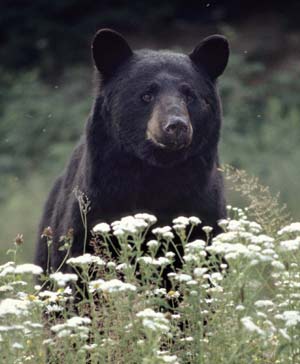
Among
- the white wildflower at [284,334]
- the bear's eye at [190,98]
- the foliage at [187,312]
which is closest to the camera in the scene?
the white wildflower at [284,334]

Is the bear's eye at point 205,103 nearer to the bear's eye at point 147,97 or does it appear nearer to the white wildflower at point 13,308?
the bear's eye at point 147,97

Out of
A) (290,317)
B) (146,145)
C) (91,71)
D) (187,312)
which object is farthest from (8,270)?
(91,71)

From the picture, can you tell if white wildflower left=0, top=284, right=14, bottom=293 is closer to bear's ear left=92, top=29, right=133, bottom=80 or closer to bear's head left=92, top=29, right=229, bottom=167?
bear's head left=92, top=29, right=229, bottom=167

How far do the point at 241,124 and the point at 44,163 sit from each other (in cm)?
292

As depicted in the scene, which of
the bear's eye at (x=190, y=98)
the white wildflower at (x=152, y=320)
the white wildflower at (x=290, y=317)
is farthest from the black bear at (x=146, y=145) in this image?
the white wildflower at (x=152, y=320)

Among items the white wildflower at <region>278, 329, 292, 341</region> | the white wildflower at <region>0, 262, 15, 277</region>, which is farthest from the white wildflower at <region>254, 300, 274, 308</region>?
the white wildflower at <region>0, 262, 15, 277</region>

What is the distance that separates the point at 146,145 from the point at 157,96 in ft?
0.96

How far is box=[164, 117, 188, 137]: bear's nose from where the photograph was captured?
6.24 m

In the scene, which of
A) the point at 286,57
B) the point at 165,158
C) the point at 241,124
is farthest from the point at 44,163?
the point at 165,158

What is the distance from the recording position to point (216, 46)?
22.9 feet

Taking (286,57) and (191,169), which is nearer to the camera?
(191,169)

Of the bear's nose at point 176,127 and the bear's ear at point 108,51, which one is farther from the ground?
the bear's ear at point 108,51

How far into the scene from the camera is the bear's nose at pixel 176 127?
20.5 ft

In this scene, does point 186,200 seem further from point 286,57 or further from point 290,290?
point 286,57
